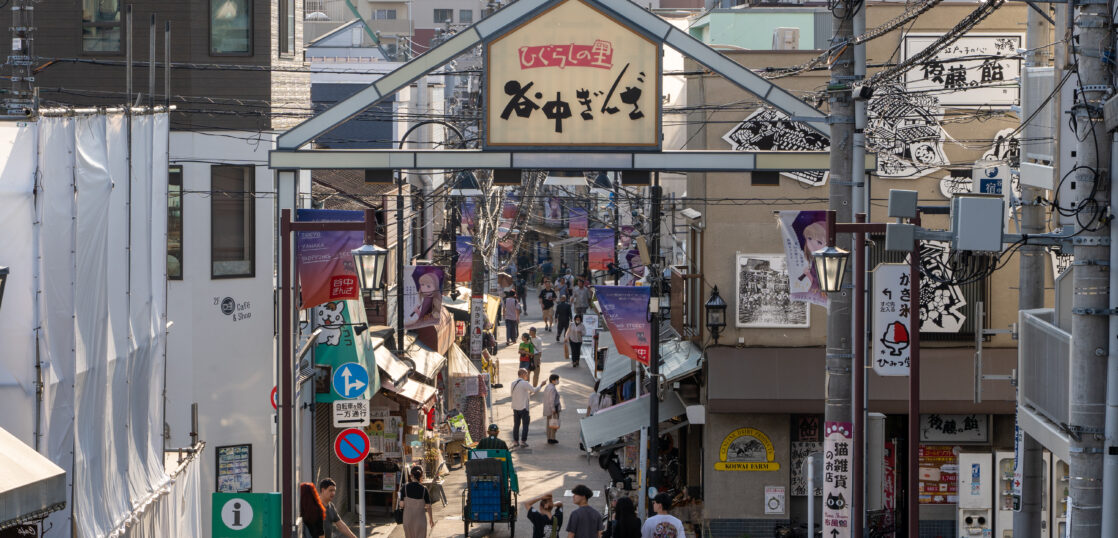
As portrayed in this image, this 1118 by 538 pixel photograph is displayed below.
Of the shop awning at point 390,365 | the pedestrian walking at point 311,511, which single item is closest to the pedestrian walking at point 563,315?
the shop awning at point 390,365

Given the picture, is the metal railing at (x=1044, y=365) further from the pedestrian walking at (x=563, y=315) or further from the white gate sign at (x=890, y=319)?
the pedestrian walking at (x=563, y=315)

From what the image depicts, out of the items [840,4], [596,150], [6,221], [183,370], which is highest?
[840,4]

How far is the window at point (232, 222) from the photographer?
22156mm

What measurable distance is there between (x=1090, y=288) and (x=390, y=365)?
17.2 meters

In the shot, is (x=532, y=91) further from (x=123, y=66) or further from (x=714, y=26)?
(x=714, y=26)

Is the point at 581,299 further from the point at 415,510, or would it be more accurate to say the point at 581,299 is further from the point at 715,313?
the point at 415,510

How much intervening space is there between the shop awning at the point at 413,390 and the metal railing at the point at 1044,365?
12.2m

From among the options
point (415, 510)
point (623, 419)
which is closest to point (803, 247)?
point (415, 510)

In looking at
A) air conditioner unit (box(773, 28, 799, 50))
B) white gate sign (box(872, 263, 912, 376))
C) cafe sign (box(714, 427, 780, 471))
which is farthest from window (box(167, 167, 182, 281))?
white gate sign (box(872, 263, 912, 376))

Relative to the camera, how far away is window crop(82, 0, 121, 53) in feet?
73.9

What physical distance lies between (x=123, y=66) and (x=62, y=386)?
39.2 feet

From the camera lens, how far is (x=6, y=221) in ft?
36.0

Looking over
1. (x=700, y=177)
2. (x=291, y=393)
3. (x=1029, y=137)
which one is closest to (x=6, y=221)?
(x=291, y=393)

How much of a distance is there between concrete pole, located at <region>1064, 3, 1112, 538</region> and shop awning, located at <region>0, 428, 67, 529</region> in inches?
280
